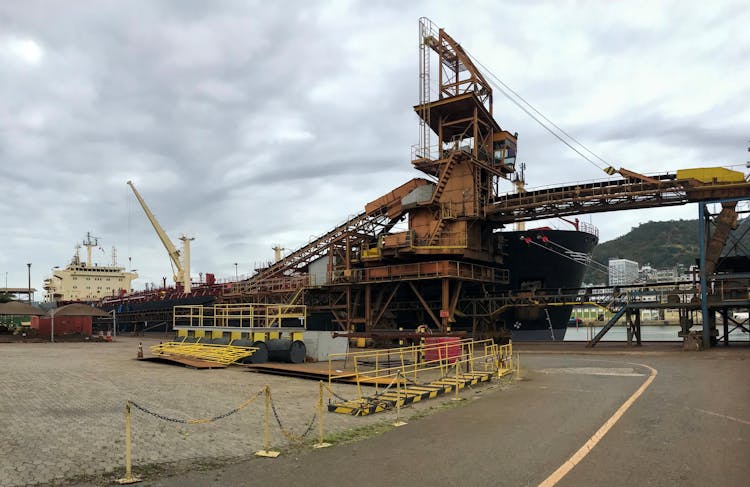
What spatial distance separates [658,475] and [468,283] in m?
32.6

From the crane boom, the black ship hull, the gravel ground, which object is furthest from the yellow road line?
the crane boom

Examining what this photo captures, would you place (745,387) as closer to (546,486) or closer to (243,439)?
(546,486)

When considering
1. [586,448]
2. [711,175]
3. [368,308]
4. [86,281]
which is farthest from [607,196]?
[86,281]

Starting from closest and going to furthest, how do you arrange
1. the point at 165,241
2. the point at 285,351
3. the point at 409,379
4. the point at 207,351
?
1. the point at 409,379
2. the point at 285,351
3. the point at 207,351
4. the point at 165,241

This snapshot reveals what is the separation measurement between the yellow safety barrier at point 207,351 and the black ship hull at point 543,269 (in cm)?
2400

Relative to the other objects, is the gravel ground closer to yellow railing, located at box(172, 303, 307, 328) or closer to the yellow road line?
the yellow road line

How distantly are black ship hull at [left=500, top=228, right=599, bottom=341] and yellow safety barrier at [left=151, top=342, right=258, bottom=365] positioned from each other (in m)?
24.0

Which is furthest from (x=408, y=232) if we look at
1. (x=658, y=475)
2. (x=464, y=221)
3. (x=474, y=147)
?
(x=658, y=475)

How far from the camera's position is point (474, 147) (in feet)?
129

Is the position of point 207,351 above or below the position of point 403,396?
below

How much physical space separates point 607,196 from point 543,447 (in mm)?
27586

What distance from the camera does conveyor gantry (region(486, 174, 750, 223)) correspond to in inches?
1248

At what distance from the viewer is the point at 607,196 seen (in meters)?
33.6

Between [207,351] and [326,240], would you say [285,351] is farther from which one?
[326,240]
